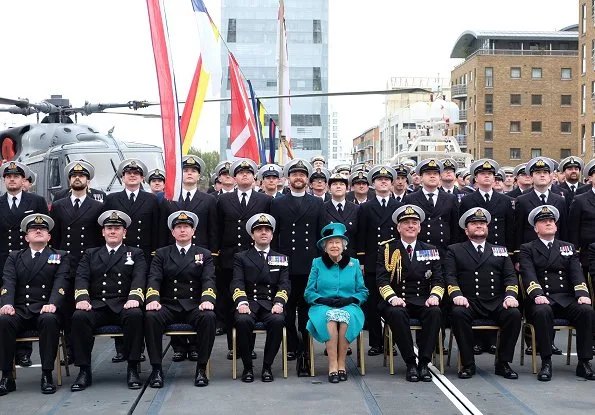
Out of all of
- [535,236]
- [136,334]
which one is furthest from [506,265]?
[136,334]

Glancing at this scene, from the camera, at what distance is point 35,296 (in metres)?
8.31

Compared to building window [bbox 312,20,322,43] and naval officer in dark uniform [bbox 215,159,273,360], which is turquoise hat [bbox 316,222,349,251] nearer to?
naval officer in dark uniform [bbox 215,159,273,360]

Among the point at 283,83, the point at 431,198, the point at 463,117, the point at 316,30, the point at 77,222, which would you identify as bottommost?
the point at 77,222

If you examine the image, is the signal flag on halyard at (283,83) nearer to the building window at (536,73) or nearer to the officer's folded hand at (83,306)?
the officer's folded hand at (83,306)

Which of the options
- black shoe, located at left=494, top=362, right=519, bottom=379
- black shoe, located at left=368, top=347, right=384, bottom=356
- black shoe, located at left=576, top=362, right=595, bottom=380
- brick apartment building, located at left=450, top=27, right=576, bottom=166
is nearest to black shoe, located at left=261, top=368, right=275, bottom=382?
black shoe, located at left=368, top=347, right=384, bottom=356

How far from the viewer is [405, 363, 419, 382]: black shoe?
8.11m

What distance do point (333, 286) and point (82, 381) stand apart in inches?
93.9

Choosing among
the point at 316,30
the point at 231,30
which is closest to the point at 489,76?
the point at 316,30

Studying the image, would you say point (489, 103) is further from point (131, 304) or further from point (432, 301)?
point (131, 304)

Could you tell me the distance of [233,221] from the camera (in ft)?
31.4

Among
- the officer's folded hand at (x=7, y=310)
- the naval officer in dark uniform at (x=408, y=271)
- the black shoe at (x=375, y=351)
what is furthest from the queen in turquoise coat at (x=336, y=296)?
the officer's folded hand at (x=7, y=310)

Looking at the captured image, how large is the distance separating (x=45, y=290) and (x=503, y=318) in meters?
4.18

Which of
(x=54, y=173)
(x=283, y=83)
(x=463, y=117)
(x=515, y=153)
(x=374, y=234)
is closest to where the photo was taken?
(x=374, y=234)

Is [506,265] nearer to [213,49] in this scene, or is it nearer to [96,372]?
[96,372]
